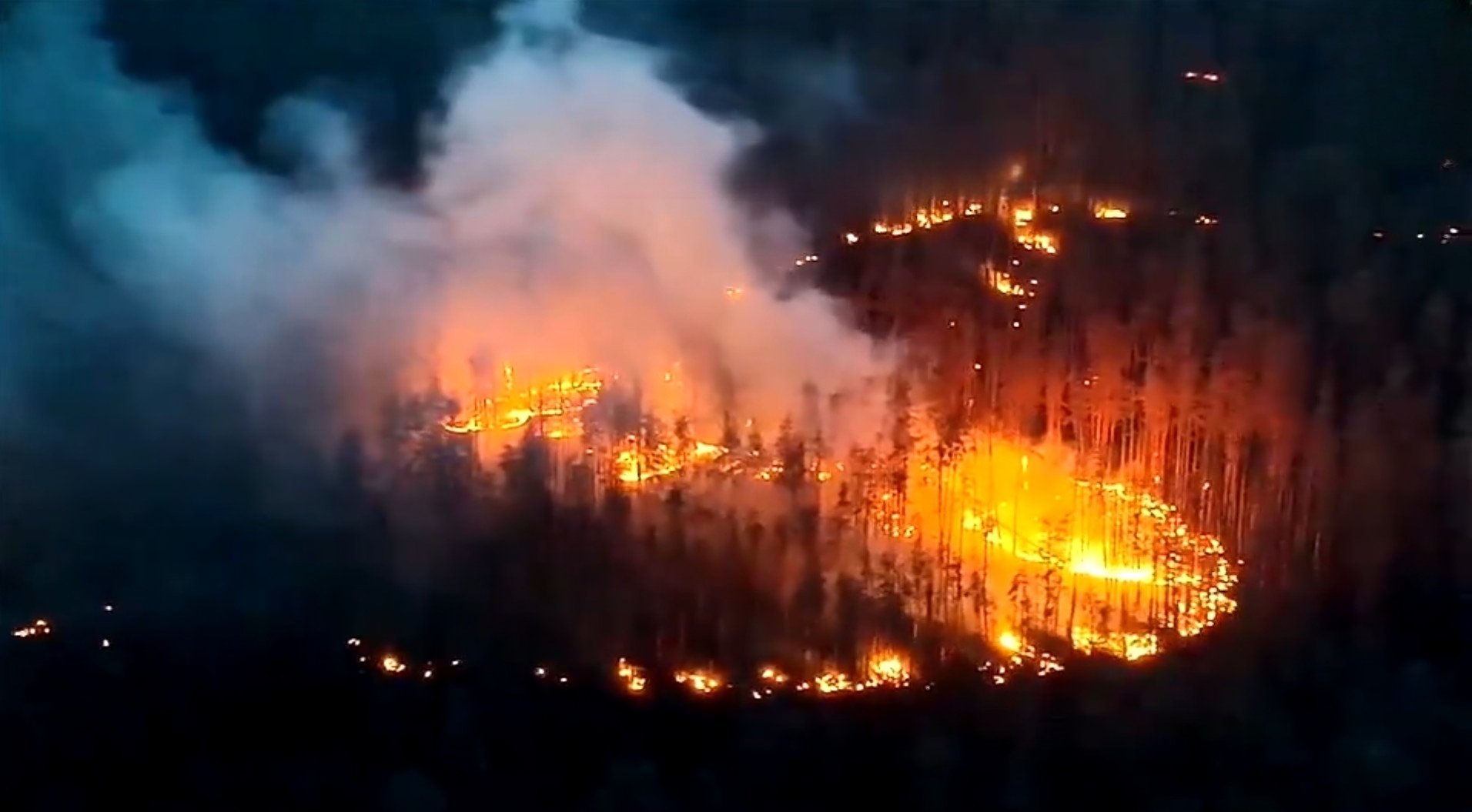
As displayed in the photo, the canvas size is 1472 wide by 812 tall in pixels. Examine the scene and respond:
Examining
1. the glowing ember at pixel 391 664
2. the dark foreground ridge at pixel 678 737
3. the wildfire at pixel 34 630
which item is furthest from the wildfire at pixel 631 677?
the wildfire at pixel 34 630

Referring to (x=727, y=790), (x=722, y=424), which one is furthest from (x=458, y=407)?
(x=727, y=790)

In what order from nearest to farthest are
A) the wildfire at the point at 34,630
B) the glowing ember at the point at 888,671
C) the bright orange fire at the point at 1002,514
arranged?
the glowing ember at the point at 888,671, the wildfire at the point at 34,630, the bright orange fire at the point at 1002,514

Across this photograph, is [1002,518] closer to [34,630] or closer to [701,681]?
[701,681]

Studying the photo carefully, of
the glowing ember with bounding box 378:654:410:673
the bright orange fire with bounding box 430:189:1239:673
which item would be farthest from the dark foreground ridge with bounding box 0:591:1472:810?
the bright orange fire with bounding box 430:189:1239:673

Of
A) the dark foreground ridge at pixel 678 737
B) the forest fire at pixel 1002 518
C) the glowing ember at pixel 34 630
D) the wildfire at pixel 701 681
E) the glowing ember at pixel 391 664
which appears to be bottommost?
the dark foreground ridge at pixel 678 737

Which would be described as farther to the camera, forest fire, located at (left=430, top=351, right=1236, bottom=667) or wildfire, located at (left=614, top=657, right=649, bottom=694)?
forest fire, located at (left=430, top=351, right=1236, bottom=667)

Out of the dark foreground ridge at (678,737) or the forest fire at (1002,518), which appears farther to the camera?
the forest fire at (1002,518)

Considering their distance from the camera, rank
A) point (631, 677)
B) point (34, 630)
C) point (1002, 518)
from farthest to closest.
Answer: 1. point (1002, 518)
2. point (34, 630)
3. point (631, 677)

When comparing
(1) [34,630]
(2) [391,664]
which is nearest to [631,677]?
(2) [391,664]

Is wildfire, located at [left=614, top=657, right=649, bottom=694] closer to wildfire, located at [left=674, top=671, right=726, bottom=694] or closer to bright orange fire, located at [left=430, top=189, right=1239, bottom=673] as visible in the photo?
wildfire, located at [left=674, top=671, right=726, bottom=694]

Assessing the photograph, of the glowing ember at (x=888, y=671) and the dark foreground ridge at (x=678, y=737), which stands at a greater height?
the glowing ember at (x=888, y=671)

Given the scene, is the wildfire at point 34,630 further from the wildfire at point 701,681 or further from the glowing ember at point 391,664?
the wildfire at point 701,681

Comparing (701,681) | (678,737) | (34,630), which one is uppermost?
→ (34,630)
